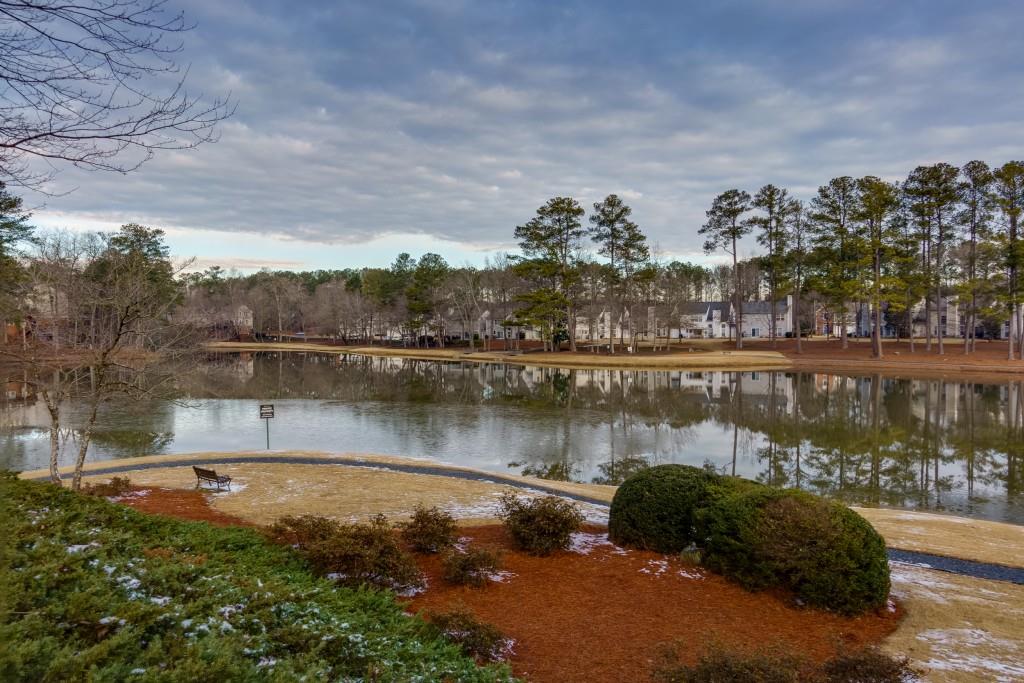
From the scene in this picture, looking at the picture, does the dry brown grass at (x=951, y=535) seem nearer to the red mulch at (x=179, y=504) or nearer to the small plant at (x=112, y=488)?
the red mulch at (x=179, y=504)

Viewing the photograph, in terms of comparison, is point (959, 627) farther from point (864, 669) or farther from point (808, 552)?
point (864, 669)

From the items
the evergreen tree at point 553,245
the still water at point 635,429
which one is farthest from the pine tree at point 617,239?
the still water at point 635,429

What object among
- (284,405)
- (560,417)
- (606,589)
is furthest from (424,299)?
(606,589)

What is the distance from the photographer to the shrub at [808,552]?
6.49 metres

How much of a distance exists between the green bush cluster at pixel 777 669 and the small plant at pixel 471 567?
2.44 m

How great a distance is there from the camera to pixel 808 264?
183 ft

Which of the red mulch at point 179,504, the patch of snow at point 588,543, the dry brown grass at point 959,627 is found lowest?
the dry brown grass at point 959,627

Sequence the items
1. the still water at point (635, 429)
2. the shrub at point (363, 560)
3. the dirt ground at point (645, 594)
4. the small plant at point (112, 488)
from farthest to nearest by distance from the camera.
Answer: the still water at point (635, 429)
the small plant at point (112, 488)
the shrub at point (363, 560)
the dirt ground at point (645, 594)

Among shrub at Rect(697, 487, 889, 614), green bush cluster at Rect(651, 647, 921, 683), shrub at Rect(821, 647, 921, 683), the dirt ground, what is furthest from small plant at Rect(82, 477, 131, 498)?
shrub at Rect(821, 647, 921, 683)

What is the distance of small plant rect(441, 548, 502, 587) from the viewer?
678 cm

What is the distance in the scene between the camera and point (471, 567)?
6.87 metres

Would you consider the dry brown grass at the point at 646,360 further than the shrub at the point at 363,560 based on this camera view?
Yes

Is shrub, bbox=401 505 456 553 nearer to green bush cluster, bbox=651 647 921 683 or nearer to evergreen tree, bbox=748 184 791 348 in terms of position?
green bush cluster, bbox=651 647 921 683

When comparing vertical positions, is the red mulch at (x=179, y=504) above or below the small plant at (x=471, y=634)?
below
